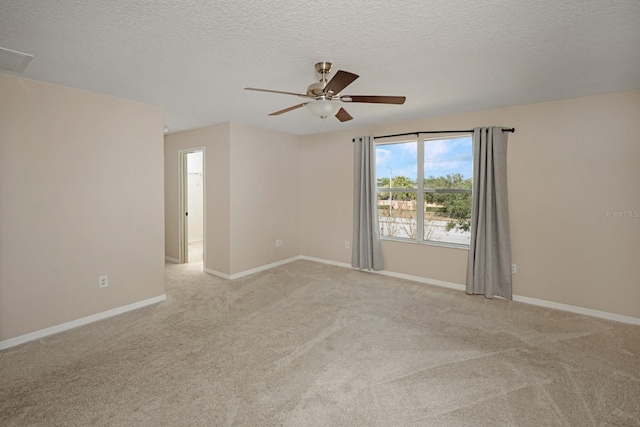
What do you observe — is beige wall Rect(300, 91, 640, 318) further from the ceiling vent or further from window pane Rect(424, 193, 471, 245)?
the ceiling vent

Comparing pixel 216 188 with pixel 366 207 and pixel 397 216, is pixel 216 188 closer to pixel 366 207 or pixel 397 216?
pixel 366 207

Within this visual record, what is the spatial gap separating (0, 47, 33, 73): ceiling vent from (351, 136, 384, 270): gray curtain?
3.83 metres

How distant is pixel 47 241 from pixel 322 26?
310cm

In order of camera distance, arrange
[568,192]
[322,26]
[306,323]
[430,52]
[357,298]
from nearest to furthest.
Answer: [322,26] < [430,52] < [306,323] < [568,192] < [357,298]

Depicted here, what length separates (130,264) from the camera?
348cm

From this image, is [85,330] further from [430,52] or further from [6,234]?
[430,52]

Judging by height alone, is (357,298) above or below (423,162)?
below

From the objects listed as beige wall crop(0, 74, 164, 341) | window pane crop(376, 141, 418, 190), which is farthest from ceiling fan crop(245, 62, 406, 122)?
window pane crop(376, 141, 418, 190)

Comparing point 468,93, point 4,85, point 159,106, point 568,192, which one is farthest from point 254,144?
point 568,192

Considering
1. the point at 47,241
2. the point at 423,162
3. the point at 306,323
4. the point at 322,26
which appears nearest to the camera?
the point at 322,26

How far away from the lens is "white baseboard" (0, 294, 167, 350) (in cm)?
269

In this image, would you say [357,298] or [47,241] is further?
[357,298]

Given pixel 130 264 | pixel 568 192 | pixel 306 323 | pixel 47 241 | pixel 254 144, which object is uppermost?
pixel 254 144

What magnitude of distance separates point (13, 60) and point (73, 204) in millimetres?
1287
